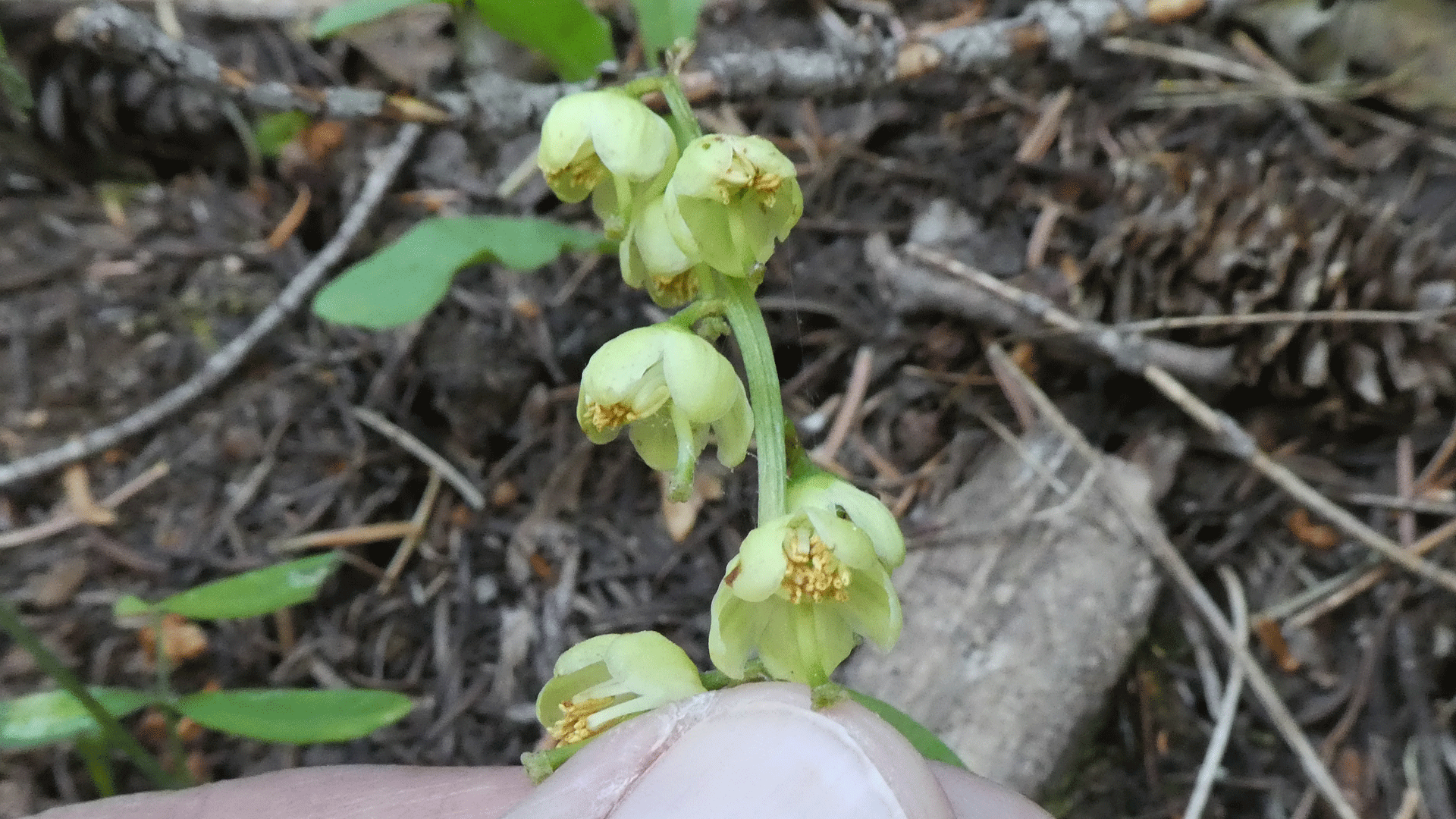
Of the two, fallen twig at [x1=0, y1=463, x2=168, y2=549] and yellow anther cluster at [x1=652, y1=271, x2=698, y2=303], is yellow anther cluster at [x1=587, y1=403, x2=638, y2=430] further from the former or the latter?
fallen twig at [x1=0, y1=463, x2=168, y2=549]

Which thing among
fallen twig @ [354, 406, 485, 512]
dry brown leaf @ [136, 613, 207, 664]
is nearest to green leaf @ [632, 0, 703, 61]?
fallen twig @ [354, 406, 485, 512]

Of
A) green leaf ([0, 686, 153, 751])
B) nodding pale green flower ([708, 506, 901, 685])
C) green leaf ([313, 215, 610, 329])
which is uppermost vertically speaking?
green leaf ([313, 215, 610, 329])

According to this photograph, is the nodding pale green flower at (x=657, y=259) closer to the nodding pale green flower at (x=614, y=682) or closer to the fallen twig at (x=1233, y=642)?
the nodding pale green flower at (x=614, y=682)

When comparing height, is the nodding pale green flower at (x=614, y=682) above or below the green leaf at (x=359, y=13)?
below

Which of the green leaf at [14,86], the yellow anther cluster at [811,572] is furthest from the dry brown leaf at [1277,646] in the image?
the green leaf at [14,86]

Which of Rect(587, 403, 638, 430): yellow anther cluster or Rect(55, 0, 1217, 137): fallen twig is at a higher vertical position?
Rect(55, 0, 1217, 137): fallen twig

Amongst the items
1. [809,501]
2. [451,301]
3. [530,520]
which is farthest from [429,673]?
[809,501]

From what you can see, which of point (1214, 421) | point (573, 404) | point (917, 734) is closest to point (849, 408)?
point (573, 404)
